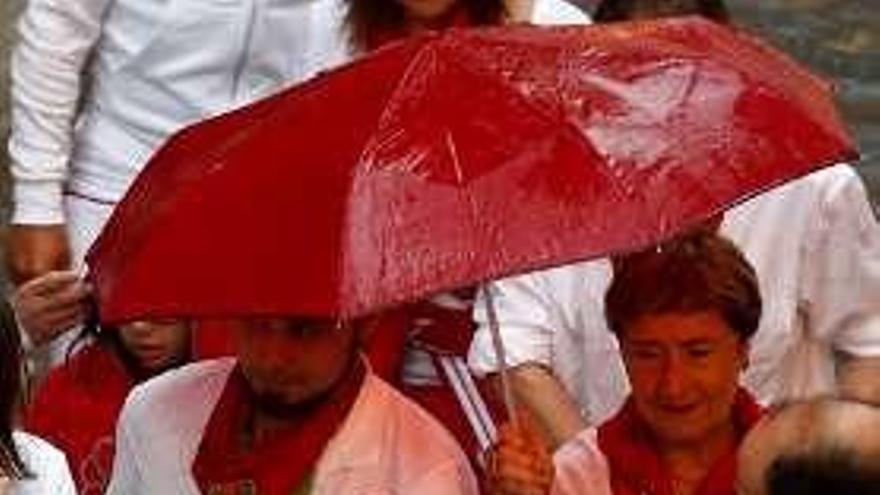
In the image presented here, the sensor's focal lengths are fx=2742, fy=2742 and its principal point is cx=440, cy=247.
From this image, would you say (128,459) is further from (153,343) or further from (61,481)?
(153,343)

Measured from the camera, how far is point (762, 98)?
4.06 metres

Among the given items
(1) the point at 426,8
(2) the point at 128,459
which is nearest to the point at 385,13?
(1) the point at 426,8

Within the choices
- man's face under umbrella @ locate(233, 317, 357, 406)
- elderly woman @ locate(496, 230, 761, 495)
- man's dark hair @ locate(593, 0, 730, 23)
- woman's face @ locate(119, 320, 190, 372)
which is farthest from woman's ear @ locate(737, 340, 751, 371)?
woman's face @ locate(119, 320, 190, 372)

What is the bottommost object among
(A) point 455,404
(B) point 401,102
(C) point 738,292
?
(A) point 455,404

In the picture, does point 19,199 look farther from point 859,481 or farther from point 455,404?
point 859,481

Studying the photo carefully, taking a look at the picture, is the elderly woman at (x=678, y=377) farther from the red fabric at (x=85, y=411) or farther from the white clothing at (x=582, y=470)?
the red fabric at (x=85, y=411)

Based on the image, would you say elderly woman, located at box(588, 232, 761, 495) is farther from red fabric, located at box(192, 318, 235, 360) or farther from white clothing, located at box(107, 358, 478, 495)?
red fabric, located at box(192, 318, 235, 360)

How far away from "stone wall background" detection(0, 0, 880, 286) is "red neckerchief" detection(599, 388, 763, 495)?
4.37m

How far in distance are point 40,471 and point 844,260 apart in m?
1.60

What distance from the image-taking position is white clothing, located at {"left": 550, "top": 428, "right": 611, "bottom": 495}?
429 cm

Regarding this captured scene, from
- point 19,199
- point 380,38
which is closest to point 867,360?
point 380,38

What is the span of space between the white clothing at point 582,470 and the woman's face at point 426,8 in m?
1.16

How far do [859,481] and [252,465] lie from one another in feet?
4.78

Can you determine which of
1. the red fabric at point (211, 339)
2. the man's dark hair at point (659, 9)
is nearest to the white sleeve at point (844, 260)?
the man's dark hair at point (659, 9)
